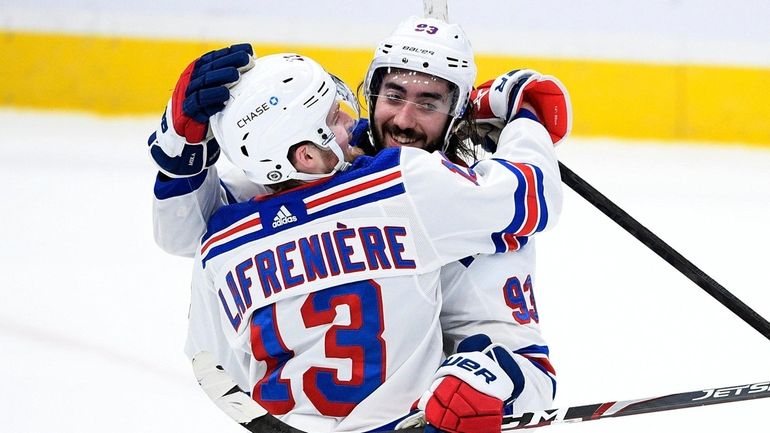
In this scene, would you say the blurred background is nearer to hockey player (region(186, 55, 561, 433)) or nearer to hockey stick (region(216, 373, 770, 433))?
hockey stick (region(216, 373, 770, 433))

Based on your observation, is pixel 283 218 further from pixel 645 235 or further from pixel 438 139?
pixel 645 235

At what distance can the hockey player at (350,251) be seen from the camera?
71.7 inches

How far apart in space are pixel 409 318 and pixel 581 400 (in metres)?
0.95

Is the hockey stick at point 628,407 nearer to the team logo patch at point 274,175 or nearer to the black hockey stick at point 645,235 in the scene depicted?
the black hockey stick at point 645,235

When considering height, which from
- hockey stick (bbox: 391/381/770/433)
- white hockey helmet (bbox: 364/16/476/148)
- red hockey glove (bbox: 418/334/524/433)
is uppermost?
white hockey helmet (bbox: 364/16/476/148)

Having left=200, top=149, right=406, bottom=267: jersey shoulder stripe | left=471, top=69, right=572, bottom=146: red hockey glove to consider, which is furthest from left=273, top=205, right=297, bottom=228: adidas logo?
left=471, top=69, right=572, bottom=146: red hockey glove

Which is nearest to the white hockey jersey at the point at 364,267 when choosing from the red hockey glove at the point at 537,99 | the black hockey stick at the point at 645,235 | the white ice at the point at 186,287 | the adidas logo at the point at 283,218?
the adidas logo at the point at 283,218

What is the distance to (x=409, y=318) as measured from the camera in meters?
1.88

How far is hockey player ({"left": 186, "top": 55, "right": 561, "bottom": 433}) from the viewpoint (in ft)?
5.98

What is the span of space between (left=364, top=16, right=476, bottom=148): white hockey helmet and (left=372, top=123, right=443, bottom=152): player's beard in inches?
1.3

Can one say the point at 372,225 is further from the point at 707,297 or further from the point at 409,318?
the point at 707,297

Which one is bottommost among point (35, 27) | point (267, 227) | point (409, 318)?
point (35, 27)

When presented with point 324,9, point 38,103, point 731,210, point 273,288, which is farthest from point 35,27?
point 273,288

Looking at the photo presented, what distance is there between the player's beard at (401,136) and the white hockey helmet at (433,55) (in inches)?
1.3
